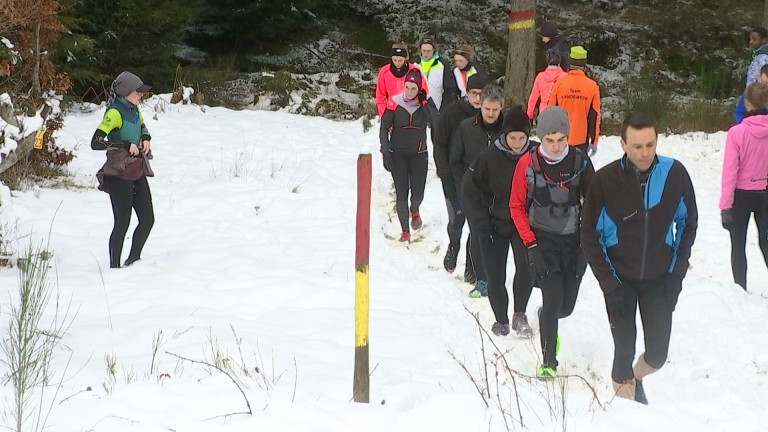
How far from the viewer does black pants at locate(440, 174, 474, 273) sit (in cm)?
773

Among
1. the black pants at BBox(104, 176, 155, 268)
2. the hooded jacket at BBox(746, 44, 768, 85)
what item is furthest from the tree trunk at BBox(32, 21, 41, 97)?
the hooded jacket at BBox(746, 44, 768, 85)

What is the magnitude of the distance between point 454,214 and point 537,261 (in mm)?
2648

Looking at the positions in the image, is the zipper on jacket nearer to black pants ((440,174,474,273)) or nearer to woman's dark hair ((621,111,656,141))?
woman's dark hair ((621,111,656,141))

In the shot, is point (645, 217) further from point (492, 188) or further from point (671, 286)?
point (492, 188)

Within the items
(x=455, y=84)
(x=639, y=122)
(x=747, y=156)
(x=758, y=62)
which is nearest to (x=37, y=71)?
(x=455, y=84)

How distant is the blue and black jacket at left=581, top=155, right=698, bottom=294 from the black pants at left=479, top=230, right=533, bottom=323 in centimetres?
146

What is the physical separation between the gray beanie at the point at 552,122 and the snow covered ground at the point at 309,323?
156cm

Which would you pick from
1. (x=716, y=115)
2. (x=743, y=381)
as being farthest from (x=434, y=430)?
(x=716, y=115)

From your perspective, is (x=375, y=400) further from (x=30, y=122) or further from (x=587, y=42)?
(x=587, y=42)

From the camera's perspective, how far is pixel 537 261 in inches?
212

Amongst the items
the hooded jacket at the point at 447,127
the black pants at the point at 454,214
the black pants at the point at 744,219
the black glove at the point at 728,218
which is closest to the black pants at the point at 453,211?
Result: the black pants at the point at 454,214

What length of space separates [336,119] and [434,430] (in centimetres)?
1385

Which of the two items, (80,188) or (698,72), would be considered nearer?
(80,188)

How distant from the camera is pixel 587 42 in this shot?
69.2 ft
